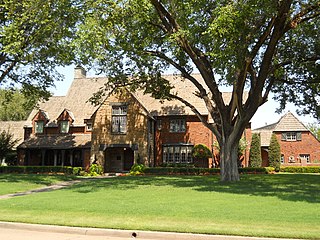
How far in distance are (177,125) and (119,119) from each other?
6228mm

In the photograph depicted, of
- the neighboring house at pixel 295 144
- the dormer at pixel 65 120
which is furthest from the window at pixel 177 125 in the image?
the neighboring house at pixel 295 144

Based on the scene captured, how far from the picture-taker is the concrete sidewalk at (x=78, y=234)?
768 centimetres

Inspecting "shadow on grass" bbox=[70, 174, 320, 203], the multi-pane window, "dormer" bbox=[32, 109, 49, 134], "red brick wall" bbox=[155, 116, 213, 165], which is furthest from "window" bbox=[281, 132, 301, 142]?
"dormer" bbox=[32, 109, 49, 134]

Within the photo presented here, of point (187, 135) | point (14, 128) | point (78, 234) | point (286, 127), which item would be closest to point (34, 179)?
Result: point (187, 135)

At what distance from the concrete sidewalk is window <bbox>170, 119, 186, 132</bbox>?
2780 centimetres

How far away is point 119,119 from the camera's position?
3459 cm

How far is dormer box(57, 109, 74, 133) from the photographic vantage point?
38594 mm

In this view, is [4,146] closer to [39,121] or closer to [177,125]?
[39,121]

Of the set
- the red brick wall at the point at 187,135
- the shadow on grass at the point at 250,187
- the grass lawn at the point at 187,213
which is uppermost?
the red brick wall at the point at 187,135

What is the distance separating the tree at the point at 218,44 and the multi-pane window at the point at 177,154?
1222 cm

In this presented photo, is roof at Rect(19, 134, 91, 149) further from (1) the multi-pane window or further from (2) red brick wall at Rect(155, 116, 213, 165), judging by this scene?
(1) the multi-pane window

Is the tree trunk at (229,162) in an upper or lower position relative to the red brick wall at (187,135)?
lower

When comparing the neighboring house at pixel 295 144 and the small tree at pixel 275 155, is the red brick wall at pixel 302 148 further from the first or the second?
the small tree at pixel 275 155

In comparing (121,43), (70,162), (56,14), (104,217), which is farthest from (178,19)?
(70,162)
